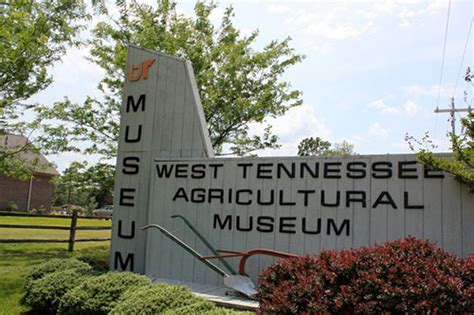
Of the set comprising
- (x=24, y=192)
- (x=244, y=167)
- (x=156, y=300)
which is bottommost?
(x=156, y=300)

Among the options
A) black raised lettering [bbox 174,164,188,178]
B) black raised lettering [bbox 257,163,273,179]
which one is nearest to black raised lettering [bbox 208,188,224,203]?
black raised lettering [bbox 174,164,188,178]

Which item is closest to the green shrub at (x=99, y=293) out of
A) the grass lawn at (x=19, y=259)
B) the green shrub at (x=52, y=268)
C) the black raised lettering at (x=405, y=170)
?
the green shrub at (x=52, y=268)

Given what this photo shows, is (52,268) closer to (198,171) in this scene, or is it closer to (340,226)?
(198,171)

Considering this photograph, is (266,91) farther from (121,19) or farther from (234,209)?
(234,209)

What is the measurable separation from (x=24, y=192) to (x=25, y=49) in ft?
88.7

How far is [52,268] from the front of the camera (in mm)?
6887

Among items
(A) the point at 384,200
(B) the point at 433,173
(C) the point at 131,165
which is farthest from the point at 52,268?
(B) the point at 433,173

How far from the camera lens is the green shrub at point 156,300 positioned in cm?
470

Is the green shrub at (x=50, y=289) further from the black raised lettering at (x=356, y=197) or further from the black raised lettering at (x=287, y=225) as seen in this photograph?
the black raised lettering at (x=356, y=197)

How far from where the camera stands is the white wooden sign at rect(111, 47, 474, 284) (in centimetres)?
554

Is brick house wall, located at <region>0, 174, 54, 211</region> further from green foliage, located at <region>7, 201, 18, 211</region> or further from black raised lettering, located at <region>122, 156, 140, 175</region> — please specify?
black raised lettering, located at <region>122, 156, 140, 175</region>

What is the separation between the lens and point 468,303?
341 centimetres

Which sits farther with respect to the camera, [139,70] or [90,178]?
[90,178]

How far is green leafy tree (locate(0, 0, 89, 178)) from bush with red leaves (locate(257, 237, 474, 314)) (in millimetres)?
8713
